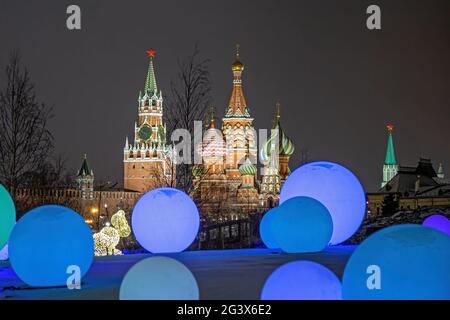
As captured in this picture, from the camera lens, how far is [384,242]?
10.6m

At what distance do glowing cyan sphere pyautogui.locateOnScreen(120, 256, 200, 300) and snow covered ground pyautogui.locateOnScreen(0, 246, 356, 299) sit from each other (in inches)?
73.6

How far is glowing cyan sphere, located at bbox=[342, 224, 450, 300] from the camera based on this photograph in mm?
10328

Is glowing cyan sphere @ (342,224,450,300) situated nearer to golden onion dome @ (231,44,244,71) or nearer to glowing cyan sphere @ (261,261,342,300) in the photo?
glowing cyan sphere @ (261,261,342,300)

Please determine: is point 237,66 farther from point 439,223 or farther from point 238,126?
point 439,223

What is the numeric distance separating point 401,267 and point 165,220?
9.09 meters

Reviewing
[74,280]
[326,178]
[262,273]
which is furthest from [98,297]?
[326,178]

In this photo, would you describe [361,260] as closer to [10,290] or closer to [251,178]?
[10,290]

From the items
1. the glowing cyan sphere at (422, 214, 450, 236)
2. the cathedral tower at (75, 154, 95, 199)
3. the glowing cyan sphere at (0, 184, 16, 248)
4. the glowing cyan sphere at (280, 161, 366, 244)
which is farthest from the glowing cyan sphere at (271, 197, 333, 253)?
the cathedral tower at (75, 154, 95, 199)

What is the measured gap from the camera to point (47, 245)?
46.3 feet

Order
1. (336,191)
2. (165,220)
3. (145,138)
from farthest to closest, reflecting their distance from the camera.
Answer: (145,138)
(336,191)
(165,220)

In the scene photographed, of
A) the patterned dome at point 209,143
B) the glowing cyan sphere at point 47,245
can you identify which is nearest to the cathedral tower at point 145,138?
the patterned dome at point 209,143

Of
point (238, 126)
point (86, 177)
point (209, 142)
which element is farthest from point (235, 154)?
point (209, 142)

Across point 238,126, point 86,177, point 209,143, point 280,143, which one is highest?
point 238,126
